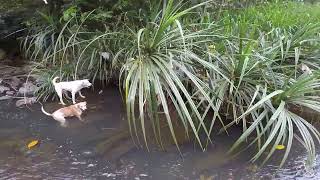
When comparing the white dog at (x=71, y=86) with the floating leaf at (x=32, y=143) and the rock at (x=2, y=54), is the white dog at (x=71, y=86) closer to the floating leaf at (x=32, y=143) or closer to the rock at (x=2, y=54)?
the floating leaf at (x=32, y=143)

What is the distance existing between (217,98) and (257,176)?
0.67 meters

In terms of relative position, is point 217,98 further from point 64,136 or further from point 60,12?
point 60,12

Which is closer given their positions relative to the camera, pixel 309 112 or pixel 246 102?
pixel 246 102

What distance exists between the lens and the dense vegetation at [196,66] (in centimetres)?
332

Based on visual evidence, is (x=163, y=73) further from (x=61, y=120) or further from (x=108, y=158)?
(x=61, y=120)

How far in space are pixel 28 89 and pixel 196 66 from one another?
2052mm

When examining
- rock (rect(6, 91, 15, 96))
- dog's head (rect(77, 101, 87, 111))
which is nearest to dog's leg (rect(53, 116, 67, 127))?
dog's head (rect(77, 101, 87, 111))

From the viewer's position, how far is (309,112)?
12.9ft

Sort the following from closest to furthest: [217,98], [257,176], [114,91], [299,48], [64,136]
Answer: [257,176] < [217,98] < [64,136] < [299,48] < [114,91]

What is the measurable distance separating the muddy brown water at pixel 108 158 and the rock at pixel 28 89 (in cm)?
74

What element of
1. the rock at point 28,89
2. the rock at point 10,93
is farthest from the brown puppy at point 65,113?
the rock at point 10,93

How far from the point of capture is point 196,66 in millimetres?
3889

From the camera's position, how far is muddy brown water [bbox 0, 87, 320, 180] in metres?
3.26

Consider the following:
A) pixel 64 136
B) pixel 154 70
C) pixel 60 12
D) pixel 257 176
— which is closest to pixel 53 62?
pixel 60 12
